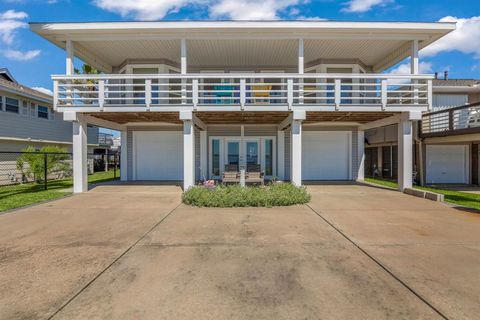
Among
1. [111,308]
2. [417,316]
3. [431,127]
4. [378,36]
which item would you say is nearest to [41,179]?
[111,308]

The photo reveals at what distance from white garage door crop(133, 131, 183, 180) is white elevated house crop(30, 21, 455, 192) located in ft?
0.17

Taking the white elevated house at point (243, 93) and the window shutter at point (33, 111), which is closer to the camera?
the white elevated house at point (243, 93)

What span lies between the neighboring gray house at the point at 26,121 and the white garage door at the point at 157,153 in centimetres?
701

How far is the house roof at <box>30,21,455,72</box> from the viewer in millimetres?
9250

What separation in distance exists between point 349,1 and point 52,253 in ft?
48.9

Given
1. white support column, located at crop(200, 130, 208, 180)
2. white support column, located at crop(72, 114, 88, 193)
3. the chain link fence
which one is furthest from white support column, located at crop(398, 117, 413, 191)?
the chain link fence

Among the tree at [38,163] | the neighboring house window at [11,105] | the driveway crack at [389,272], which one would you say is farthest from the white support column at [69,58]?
the driveway crack at [389,272]

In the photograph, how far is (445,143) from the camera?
1226cm

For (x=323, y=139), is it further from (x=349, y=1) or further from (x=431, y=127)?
(x=349, y=1)

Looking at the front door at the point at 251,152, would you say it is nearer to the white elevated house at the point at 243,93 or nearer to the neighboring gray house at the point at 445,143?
the white elevated house at the point at 243,93

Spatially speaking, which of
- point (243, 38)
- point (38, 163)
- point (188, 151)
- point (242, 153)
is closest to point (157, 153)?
point (242, 153)

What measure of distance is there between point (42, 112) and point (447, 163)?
24.3m

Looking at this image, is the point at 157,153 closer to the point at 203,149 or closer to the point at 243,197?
the point at 203,149

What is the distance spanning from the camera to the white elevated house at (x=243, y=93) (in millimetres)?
9227
